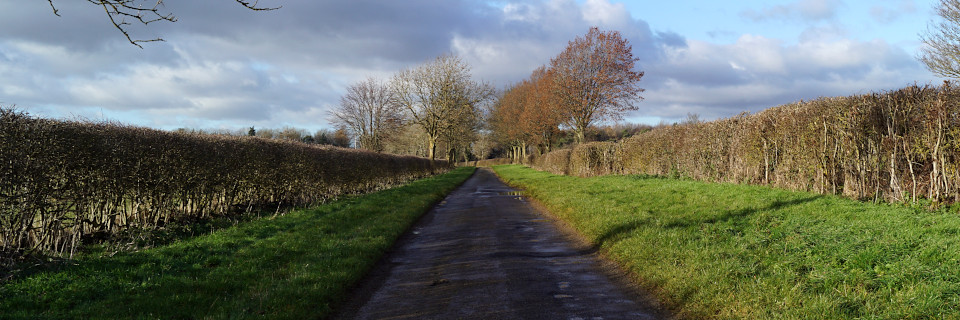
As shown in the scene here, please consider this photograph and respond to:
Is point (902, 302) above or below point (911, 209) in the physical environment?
below

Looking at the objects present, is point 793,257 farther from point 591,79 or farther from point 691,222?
point 591,79

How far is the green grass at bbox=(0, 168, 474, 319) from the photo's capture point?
4.69m

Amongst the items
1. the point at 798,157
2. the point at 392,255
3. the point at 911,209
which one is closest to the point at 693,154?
the point at 798,157

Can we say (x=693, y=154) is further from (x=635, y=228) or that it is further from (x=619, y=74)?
(x=619, y=74)

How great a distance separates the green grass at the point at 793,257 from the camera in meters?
4.37

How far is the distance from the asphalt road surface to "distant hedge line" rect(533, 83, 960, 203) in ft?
18.2

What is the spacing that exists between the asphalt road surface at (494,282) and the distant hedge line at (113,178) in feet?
14.2

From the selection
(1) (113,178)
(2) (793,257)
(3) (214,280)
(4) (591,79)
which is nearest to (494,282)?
(3) (214,280)

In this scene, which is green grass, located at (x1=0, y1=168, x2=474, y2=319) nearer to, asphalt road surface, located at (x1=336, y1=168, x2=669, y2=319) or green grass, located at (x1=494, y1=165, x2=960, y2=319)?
asphalt road surface, located at (x1=336, y1=168, x2=669, y2=319)

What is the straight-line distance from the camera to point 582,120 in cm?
3562

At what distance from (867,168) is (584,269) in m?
6.23

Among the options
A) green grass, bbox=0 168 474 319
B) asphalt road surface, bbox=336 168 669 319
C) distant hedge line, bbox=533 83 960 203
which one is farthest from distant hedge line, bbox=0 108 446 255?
distant hedge line, bbox=533 83 960 203

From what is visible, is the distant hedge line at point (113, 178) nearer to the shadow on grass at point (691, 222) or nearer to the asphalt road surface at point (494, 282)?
the asphalt road surface at point (494, 282)

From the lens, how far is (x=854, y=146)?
352 inches
